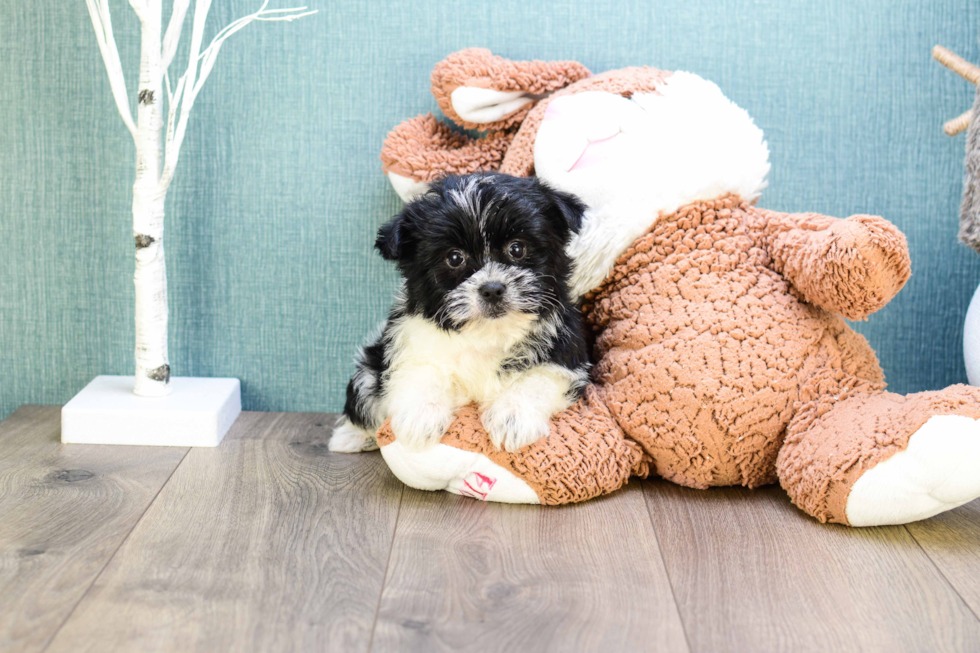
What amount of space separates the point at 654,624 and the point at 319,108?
5.22ft

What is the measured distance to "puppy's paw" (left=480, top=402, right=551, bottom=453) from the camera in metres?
1.72

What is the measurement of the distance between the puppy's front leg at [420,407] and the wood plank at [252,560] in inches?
6.7

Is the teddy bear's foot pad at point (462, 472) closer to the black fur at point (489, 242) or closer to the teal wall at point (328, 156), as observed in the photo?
the black fur at point (489, 242)

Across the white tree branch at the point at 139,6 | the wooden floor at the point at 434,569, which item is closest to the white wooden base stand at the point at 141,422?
the wooden floor at the point at 434,569

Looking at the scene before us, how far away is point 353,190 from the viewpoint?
2311 millimetres

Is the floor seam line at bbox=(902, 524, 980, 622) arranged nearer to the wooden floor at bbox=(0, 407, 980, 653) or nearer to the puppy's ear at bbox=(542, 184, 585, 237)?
the wooden floor at bbox=(0, 407, 980, 653)

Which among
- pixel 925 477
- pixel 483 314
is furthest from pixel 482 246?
pixel 925 477

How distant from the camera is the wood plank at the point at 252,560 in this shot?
129cm

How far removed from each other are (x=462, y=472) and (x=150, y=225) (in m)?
0.99

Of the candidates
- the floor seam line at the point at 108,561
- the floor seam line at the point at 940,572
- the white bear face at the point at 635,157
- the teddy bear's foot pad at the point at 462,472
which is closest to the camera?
the floor seam line at the point at 108,561

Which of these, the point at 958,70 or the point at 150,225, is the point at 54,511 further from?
the point at 958,70

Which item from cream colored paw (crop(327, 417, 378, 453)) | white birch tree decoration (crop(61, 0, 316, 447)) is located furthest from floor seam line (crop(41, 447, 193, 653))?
cream colored paw (crop(327, 417, 378, 453))

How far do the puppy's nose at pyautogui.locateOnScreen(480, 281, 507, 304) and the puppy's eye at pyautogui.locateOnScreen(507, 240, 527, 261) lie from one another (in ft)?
0.30

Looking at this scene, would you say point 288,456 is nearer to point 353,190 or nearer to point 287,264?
point 287,264
